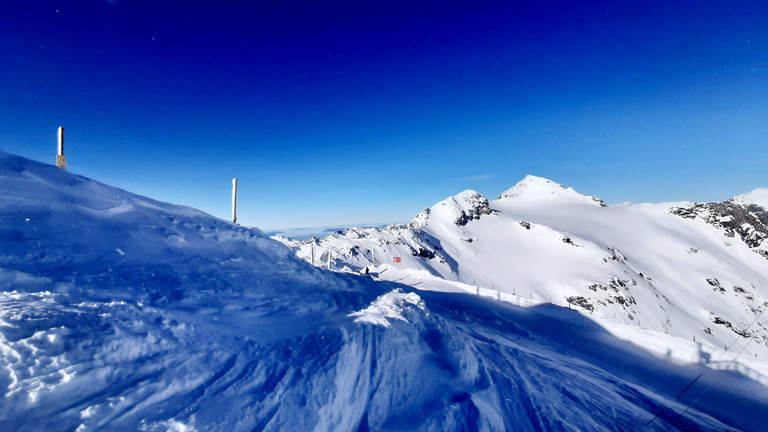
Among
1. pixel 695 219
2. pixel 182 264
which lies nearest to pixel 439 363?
pixel 182 264

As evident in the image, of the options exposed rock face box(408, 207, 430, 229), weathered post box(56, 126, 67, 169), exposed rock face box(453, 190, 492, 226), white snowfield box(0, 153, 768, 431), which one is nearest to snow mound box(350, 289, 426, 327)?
white snowfield box(0, 153, 768, 431)

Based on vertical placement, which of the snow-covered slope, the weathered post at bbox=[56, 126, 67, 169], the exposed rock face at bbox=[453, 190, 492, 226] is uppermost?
the exposed rock face at bbox=[453, 190, 492, 226]

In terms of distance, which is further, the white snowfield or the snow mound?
the snow mound

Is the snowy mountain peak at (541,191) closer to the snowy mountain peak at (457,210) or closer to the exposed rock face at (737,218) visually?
the exposed rock face at (737,218)

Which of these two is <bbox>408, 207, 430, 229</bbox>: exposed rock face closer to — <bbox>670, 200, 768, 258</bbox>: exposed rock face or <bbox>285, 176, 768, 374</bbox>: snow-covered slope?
<bbox>285, 176, 768, 374</bbox>: snow-covered slope

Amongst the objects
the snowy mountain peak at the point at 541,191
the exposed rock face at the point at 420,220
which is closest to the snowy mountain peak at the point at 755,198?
the snowy mountain peak at the point at 541,191

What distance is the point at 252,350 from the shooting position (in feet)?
14.9

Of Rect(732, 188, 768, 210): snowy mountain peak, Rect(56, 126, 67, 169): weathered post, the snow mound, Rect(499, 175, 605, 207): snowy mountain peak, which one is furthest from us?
Rect(499, 175, 605, 207): snowy mountain peak

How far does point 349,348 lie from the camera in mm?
5156

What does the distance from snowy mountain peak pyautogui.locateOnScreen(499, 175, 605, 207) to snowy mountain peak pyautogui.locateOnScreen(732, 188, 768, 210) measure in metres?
55.7

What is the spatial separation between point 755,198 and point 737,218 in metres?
35.7

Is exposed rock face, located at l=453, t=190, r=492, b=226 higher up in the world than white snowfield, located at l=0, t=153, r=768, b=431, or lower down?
higher up

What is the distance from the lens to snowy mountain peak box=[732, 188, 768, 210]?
12206 cm

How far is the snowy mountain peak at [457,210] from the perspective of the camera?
310ft
